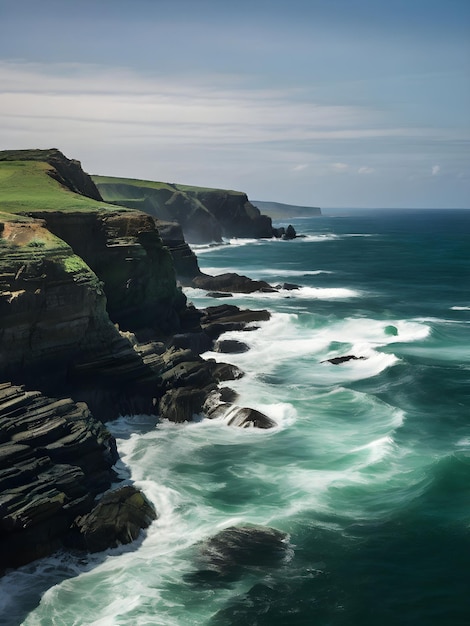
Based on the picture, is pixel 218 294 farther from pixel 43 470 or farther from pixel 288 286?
pixel 43 470

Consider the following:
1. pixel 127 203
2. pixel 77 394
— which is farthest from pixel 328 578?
pixel 127 203

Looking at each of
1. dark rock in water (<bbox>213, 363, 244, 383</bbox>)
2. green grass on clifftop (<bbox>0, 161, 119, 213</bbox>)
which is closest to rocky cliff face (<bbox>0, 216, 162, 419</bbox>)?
dark rock in water (<bbox>213, 363, 244, 383</bbox>)

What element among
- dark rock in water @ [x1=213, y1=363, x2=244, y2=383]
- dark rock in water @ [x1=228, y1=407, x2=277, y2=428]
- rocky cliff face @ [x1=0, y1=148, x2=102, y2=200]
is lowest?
dark rock in water @ [x1=228, y1=407, x2=277, y2=428]

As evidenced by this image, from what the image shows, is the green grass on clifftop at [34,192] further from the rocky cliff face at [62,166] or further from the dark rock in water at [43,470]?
the dark rock in water at [43,470]

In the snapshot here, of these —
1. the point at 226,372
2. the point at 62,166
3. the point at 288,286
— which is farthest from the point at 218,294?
the point at 226,372

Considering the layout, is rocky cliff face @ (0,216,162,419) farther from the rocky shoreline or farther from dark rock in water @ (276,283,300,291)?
dark rock in water @ (276,283,300,291)

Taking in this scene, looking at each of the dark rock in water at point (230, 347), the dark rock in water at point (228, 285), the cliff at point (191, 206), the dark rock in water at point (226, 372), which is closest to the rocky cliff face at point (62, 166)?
the dark rock in water at point (228, 285)
